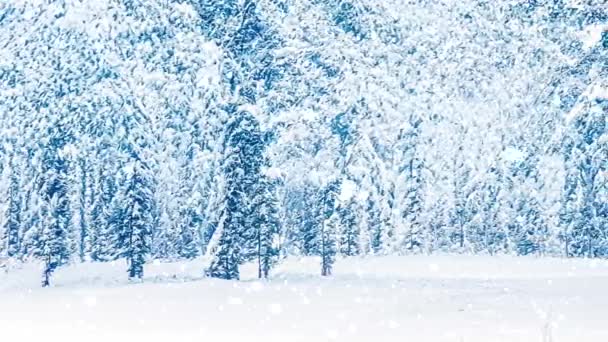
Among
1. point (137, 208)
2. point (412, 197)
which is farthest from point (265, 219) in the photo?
point (412, 197)

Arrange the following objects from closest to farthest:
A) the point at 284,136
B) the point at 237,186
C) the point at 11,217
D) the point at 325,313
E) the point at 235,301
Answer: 1. the point at 325,313
2. the point at 235,301
3. the point at 237,186
4. the point at 284,136
5. the point at 11,217

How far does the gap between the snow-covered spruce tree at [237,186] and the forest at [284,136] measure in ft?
0.23

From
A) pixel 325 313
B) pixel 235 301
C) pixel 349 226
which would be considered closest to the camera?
pixel 325 313

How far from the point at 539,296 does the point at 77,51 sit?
5986 cm

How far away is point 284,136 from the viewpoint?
4162 cm

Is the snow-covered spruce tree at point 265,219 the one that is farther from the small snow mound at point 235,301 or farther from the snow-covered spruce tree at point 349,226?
the small snow mound at point 235,301

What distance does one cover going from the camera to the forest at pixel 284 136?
3469 centimetres

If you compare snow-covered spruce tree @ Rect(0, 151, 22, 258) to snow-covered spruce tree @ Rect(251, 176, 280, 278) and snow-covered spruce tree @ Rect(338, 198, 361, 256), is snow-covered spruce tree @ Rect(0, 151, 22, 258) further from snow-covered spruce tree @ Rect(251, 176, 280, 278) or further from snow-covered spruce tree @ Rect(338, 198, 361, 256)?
snow-covered spruce tree @ Rect(251, 176, 280, 278)

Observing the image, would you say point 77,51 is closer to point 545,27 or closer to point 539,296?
point 545,27

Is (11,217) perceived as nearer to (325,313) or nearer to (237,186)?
(237,186)

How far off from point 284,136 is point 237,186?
13.2m

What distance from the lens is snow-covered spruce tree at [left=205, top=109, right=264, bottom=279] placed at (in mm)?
28281

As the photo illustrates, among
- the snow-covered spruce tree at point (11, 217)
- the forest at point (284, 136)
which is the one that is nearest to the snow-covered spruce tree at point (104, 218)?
the forest at point (284, 136)

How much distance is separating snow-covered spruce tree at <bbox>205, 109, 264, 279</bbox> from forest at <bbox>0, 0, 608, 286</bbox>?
0.07 m
